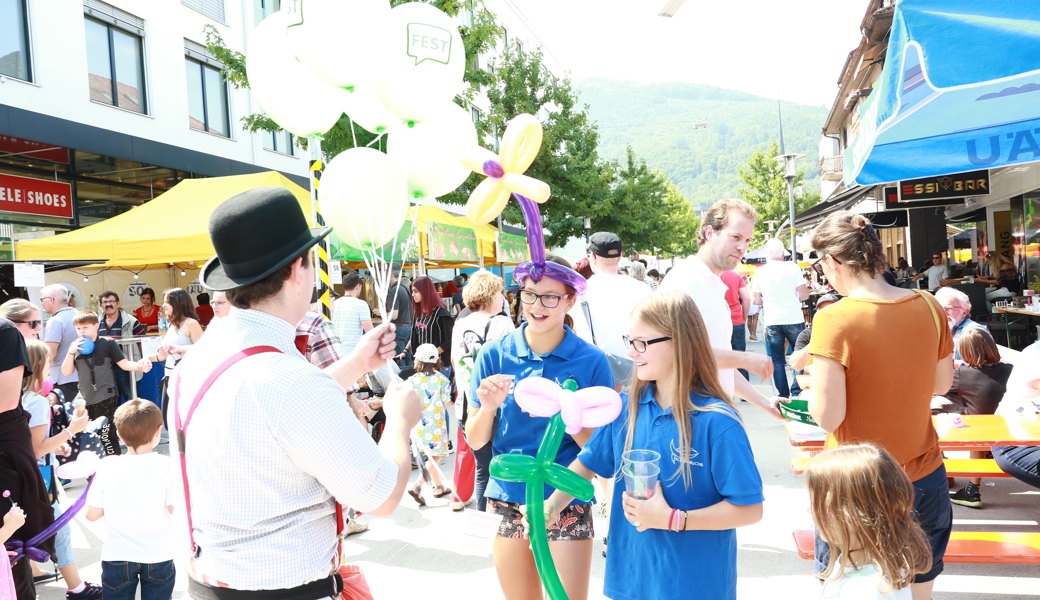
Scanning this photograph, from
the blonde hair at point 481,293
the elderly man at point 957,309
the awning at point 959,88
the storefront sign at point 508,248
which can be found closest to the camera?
the awning at point 959,88

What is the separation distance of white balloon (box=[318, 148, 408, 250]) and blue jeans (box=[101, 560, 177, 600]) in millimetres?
1852

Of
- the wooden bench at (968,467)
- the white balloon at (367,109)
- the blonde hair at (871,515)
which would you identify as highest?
the white balloon at (367,109)

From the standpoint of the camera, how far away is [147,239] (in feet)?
25.9

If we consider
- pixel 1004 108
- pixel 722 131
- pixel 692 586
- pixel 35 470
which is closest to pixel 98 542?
pixel 35 470

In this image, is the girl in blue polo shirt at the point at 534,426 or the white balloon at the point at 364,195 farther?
the white balloon at the point at 364,195

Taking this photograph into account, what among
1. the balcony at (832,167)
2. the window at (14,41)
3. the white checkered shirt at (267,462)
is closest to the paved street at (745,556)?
the white checkered shirt at (267,462)

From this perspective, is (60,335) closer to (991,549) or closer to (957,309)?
(991,549)

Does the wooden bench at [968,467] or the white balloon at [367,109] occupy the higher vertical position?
the white balloon at [367,109]

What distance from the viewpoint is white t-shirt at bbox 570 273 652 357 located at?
4.34 m

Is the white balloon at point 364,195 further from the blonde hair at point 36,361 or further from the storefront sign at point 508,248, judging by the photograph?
the storefront sign at point 508,248

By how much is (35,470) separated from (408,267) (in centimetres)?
880

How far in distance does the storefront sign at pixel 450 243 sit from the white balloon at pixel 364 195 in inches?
259

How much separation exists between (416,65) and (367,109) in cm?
38

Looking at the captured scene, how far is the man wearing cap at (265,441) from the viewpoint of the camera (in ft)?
5.21
